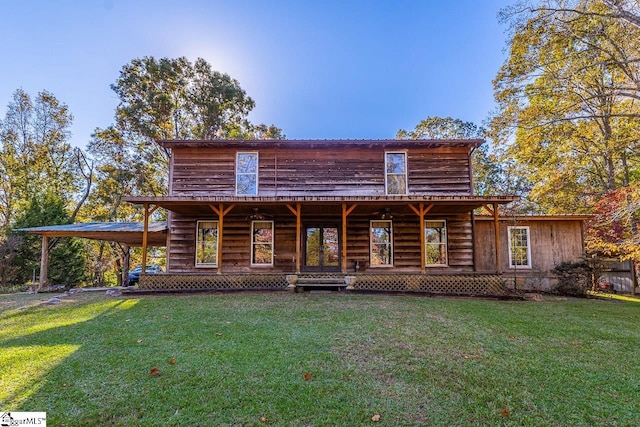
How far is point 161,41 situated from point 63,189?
1284cm

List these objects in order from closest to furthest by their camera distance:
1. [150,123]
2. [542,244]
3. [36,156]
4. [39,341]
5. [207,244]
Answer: [39,341] → [207,244] → [542,244] → [36,156] → [150,123]

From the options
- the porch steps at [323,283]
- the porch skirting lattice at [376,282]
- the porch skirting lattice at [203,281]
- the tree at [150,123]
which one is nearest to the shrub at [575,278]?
the porch skirting lattice at [376,282]

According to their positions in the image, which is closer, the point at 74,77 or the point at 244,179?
the point at 244,179

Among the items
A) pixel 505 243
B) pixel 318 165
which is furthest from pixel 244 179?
pixel 505 243

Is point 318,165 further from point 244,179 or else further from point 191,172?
point 191,172

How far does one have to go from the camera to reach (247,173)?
41.9 ft

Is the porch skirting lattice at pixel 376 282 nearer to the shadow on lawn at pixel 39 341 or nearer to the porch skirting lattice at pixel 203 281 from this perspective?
the porch skirting lattice at pixel 203 281

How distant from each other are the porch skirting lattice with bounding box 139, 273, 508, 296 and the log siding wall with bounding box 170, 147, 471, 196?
3.40 m

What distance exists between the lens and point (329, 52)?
17844 millimetres

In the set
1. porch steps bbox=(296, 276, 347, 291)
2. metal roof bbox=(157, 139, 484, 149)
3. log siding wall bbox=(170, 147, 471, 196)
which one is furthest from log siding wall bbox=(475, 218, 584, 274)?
porch steps bbox=(296, 276, 347, 291)

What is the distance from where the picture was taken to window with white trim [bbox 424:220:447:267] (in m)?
12.5

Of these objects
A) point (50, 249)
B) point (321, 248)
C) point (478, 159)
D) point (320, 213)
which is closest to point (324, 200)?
point (320, 213)

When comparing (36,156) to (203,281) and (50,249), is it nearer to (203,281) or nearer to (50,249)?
(50,249)

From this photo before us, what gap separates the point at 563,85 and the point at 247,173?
38.9 feet
